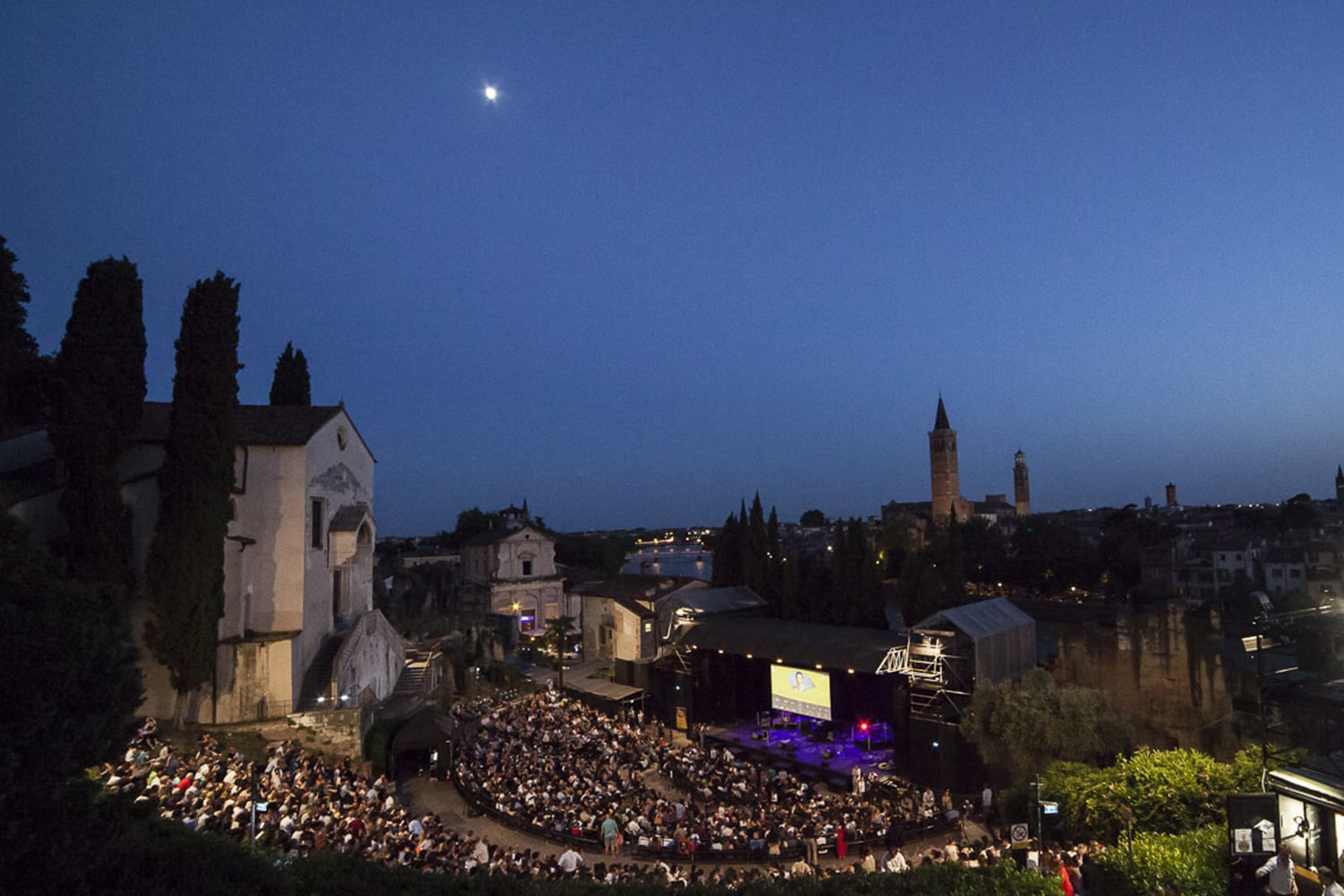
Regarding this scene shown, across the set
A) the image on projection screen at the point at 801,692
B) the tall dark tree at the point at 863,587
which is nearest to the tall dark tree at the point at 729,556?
the tall dark tree at the point at 863,587

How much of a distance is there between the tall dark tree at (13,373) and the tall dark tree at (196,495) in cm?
792

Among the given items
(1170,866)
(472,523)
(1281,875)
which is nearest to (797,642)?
(1170,866)

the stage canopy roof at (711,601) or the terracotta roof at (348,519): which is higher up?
the terracotta roof at (348,519)

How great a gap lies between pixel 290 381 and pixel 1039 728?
31.5 meters

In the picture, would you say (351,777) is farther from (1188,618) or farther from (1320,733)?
(1188,618)

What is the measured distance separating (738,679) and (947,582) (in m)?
13.2

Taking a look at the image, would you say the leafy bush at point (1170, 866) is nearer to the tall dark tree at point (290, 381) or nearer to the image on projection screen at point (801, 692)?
the image on projection screen at point (801, 692)

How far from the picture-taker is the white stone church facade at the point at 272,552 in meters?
19.7

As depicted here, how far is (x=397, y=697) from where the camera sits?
26.3m

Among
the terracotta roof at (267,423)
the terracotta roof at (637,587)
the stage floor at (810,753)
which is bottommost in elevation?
the stage floor at (810,753)

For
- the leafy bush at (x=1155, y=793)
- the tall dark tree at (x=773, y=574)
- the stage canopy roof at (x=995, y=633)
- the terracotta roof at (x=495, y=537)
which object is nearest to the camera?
the leafy bush at (x=1155, y=793)

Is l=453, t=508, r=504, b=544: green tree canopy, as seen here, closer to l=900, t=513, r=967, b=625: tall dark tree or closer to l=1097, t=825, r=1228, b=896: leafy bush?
l=900, t=513, r=967, b=625: tall dark tree

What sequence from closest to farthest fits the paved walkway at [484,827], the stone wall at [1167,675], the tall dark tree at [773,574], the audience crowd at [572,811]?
1. the audience crowd at [572,811]
2. the paved walkway at [484,827]
3. the stone wall at [1167,675]
4. the tall dark tree at [773,574]

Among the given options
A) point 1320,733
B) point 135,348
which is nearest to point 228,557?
point 135,348
